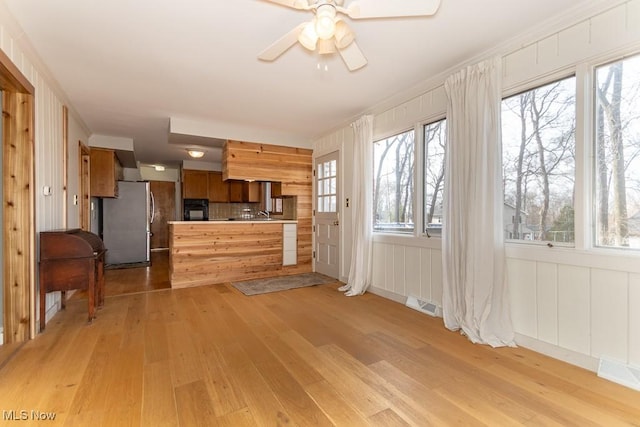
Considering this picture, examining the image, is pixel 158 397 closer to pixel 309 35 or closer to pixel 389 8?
pixel 309 35

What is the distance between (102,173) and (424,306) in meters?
5.76

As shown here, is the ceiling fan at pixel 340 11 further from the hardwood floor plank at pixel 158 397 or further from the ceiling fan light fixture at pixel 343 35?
the hardwood floor plank at pixel 158 397

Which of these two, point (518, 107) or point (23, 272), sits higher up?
point (518, 107)

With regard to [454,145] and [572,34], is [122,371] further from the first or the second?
[572,34]

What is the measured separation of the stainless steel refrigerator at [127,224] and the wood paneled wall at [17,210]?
12.8 feet

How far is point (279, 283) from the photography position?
4520mm

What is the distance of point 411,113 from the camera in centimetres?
342

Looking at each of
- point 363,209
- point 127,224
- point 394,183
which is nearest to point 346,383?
point 363,209

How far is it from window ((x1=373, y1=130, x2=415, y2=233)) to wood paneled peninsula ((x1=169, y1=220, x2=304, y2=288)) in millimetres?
1847

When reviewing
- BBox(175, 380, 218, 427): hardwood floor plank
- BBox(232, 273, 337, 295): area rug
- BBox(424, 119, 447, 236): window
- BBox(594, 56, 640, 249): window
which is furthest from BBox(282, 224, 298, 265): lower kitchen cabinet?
BBox(594, 56, 640, 249): window

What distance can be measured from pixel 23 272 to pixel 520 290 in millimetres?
4094

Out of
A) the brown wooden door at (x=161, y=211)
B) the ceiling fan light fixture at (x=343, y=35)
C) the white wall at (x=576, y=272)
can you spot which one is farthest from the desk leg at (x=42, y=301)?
the brown wooden door at (x=161, y=211)

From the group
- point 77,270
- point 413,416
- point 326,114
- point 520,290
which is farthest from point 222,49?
point 520,290

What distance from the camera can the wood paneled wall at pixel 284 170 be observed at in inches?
194
